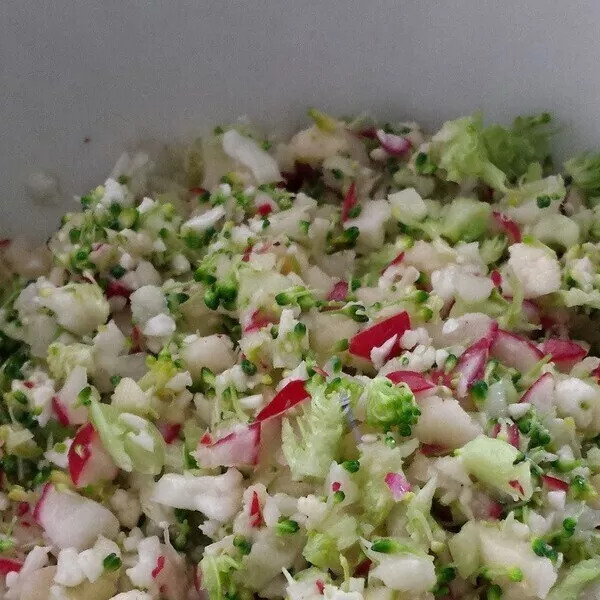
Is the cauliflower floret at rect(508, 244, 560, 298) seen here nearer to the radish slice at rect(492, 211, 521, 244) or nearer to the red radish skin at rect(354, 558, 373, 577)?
the radish slice at rect(492, 211, 521, 244)

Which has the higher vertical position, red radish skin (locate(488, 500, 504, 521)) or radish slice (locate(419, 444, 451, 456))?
radish slice (locate(419, 444, 451, 456))

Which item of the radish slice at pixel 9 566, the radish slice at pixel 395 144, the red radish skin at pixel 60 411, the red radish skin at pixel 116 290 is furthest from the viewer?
the radish slice at pixel 395 144

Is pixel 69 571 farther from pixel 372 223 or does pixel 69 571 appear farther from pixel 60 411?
pixel 372 223

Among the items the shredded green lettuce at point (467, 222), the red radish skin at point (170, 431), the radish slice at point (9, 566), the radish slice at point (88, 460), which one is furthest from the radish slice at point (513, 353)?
the radish slice at point (9, 566)

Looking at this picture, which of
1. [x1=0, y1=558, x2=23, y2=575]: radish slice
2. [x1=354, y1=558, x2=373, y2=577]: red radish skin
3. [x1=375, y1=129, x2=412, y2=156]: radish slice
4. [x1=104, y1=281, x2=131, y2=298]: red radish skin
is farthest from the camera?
[x1=375, y1=129, x2=412, y2=156]: radish slice

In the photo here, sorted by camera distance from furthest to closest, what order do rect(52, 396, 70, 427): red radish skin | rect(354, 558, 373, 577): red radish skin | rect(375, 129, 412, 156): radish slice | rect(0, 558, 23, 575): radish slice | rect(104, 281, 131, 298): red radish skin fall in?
rect(375, 129, 412, 156): radish slice → rect(104, 281, 131, 298): red radish skin → rect(52, 396, 70, 427): red radish skin → rect(0, 558, 23, 575): radish slice → rect(354, 558, 373, 577): red radish skin

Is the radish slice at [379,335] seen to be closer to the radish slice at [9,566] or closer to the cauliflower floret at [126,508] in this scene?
the cauliflower floret at [126,508]

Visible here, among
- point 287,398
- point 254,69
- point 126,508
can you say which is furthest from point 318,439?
point 254,69

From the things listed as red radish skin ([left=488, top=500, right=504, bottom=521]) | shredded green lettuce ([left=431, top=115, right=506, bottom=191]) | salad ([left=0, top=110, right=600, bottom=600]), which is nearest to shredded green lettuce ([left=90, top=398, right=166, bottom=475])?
salad ([left=0, top=110, right=600, bottom=600])
